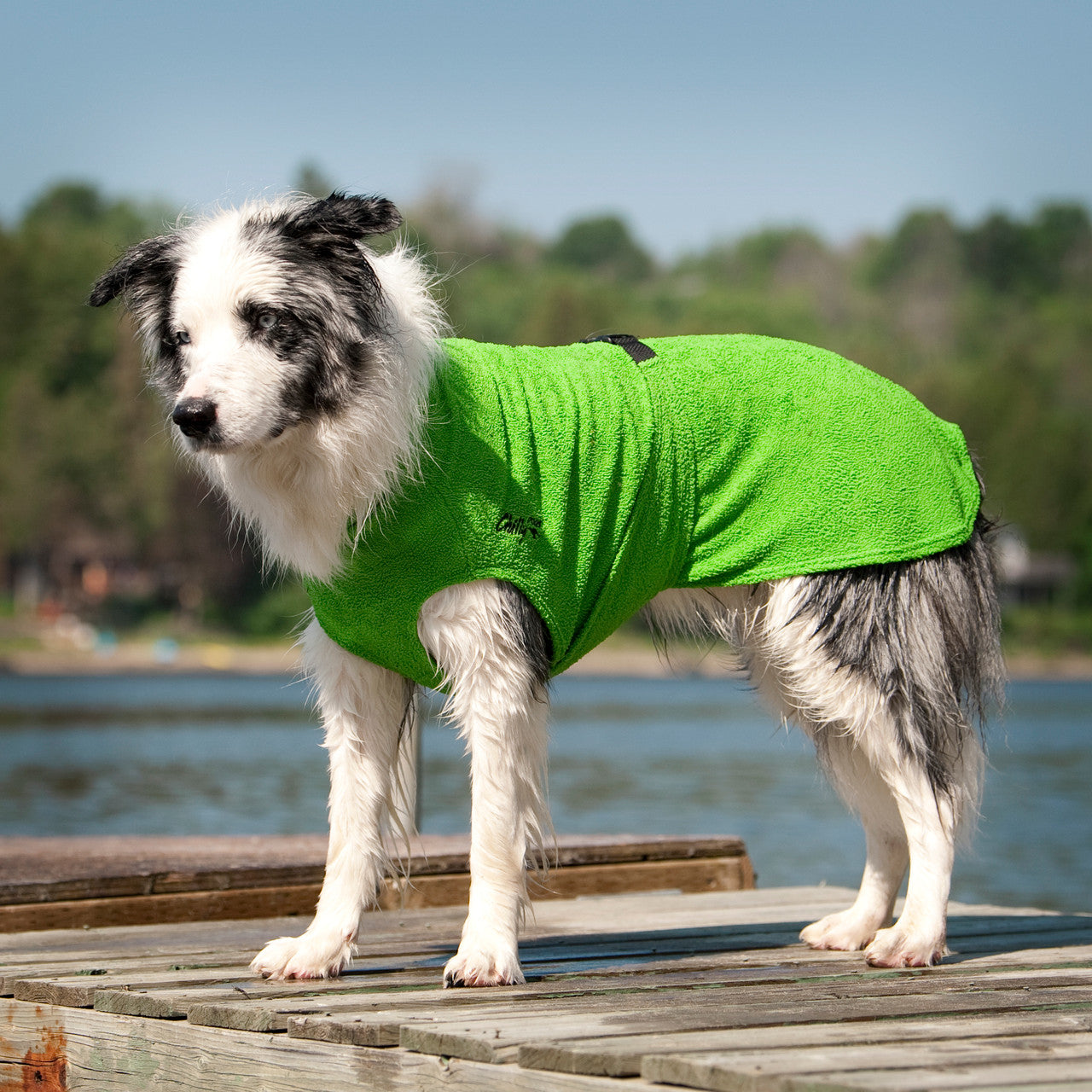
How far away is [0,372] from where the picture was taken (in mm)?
86875

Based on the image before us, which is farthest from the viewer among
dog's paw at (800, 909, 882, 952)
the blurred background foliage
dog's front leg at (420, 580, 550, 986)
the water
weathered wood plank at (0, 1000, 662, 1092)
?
the blurred background foliage

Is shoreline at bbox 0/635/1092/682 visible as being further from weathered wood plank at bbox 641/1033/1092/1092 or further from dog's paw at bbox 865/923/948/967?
weathered wood plank at bbox 641/1033/1092/1092

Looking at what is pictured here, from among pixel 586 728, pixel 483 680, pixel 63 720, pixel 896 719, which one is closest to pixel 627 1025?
pixel 483 680

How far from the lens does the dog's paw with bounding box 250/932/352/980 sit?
14.0 ft

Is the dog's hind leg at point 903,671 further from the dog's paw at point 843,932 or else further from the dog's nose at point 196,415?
the dog's nose at point 196,415

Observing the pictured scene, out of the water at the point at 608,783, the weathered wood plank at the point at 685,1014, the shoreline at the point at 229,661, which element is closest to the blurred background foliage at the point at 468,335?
the shoreline at the point at 229,661

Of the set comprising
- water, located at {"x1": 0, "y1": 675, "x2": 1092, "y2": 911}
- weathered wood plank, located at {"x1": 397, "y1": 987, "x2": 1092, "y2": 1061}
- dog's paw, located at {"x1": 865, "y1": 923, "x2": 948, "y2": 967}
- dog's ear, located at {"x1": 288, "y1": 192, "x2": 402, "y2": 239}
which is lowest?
water, located at {"x1": 0, "y1": 675, "x2": 1092, "y2": 911}

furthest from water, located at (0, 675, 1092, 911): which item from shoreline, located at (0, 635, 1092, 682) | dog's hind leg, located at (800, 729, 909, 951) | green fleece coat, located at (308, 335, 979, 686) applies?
shoreline, located at (0, 635, 1092, 682)

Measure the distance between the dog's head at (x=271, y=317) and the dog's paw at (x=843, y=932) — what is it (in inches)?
83.8

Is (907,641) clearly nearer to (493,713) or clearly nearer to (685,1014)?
(493,713)

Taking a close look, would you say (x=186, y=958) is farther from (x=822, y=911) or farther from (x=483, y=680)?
(x=822, y=911)

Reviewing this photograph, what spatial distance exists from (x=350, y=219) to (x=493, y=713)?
132 cm

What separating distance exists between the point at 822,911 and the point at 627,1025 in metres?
2.57

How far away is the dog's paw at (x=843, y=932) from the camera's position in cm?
480
